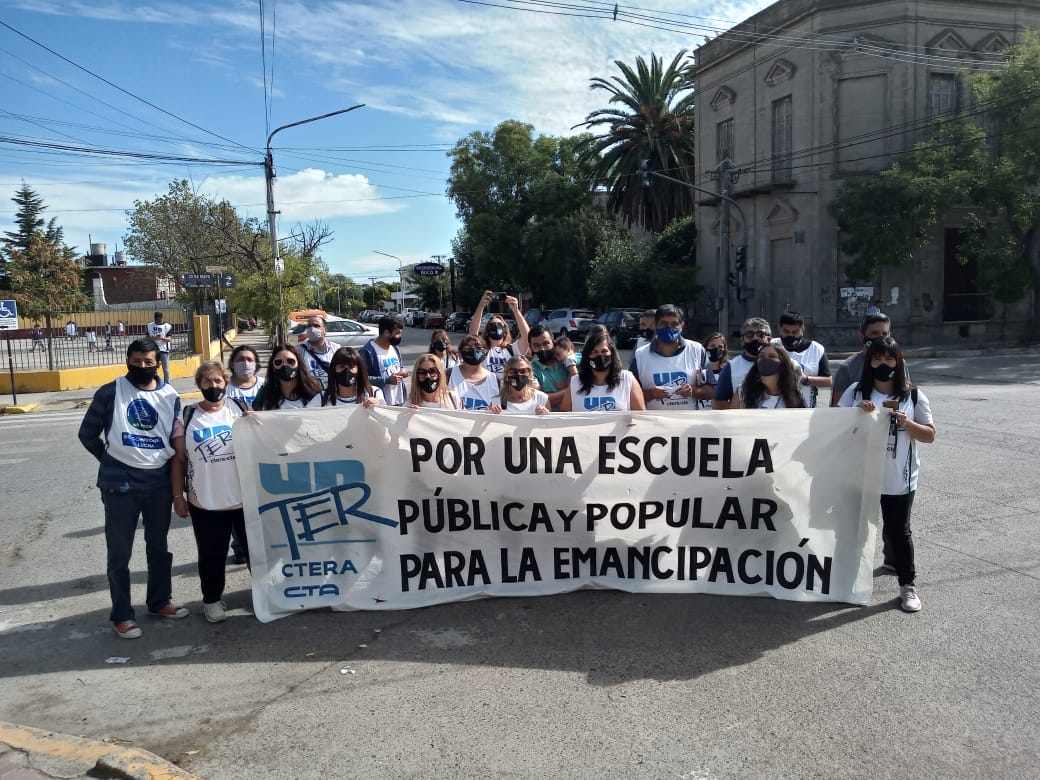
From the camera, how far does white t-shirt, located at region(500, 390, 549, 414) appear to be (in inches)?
→ 223

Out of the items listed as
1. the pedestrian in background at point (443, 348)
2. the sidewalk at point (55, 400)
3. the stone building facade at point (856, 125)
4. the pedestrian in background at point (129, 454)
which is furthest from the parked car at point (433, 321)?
the pedestrian in background at point (129, 454)

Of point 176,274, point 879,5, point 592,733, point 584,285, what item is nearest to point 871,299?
point 879,5

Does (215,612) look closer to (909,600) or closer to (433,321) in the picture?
(909,600)

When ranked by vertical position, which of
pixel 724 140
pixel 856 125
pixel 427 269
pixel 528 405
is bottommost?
pixel 528 405

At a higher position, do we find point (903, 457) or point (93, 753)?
point (903, 457)

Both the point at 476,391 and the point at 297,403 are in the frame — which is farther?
the point at 476,391

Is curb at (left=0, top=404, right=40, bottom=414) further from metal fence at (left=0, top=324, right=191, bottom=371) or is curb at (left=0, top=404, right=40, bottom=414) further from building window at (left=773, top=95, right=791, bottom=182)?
building window at (left=773, top=95, right=791, bottom=182)

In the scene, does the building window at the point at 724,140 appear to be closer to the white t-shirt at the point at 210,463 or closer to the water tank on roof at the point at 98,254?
the white t-shirt at the point at 210,463

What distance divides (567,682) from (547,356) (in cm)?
321

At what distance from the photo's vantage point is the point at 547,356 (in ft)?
22.6

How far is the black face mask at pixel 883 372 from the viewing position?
5.07 meters

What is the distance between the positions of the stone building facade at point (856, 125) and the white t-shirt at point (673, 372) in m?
24.0

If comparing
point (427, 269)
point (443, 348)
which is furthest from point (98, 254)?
point (443, 348)

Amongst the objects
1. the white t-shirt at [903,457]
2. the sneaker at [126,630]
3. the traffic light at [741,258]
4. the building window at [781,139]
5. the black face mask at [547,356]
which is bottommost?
the sneaker at [126,630]
